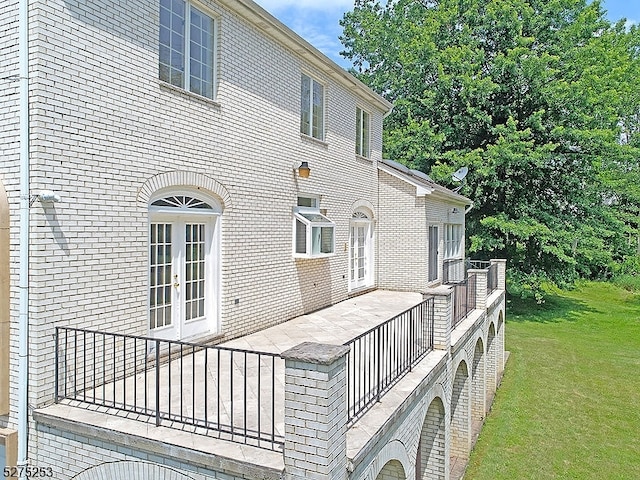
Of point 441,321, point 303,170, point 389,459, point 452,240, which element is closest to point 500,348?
point 452,240

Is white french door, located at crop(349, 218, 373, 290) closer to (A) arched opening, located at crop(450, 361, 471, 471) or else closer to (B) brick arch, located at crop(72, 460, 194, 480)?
(A) arched opening, located at crop(450, 361, 471, 471)

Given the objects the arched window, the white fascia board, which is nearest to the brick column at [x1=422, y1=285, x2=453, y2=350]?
the arched window

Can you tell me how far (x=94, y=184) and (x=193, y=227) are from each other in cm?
210

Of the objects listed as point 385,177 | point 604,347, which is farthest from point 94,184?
point 604,347

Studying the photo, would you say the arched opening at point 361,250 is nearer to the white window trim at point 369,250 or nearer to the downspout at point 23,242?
the white window trim at point 369,250

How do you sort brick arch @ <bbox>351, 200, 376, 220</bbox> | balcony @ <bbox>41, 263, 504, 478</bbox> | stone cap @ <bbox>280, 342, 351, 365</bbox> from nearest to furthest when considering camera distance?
stone cap @ <bbox>280, 342, 351, 365</bbox>, balcony @ <bbox>41, 263, 504, 478</bbox>, brick arch @ <bbox>351, 200, 376, 220</bbox>

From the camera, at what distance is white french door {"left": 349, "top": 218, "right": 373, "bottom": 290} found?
14.1 meters

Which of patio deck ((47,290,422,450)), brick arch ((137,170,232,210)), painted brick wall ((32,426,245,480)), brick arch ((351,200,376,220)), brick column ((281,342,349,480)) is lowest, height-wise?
painted brick wall ((32,426,245,480))

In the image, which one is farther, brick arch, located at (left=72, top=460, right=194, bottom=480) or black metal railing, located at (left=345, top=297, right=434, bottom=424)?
black metal railing, located at (left=345, top=297, right=434, bottom=424)

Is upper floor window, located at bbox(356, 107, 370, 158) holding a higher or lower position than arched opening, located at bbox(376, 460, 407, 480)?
higher

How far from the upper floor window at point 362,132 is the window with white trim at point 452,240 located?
4659mm

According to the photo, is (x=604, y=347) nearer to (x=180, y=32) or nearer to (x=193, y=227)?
(x=193, y=227)

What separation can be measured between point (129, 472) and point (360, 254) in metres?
10.9

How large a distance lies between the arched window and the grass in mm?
6159
